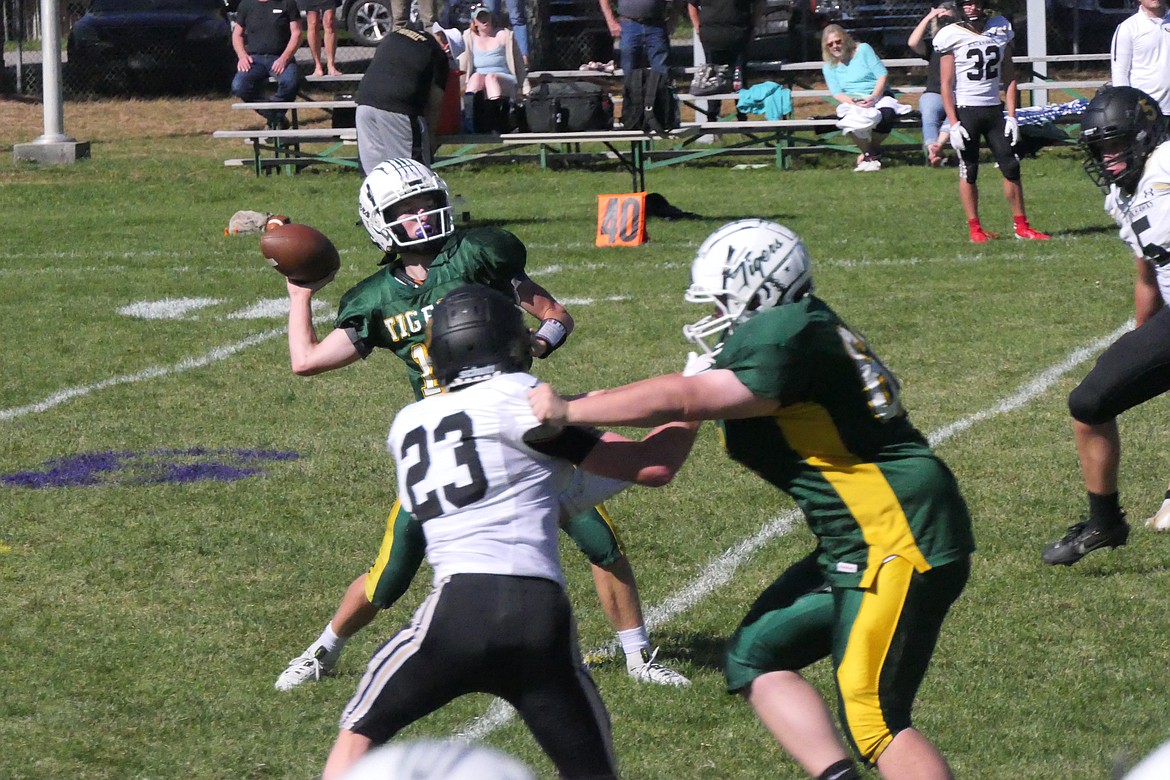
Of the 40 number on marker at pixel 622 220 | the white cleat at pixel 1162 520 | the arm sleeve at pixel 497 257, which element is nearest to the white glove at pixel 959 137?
the 40 number on marker at pixel 622 220

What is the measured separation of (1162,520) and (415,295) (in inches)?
124

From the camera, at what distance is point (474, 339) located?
138 inches

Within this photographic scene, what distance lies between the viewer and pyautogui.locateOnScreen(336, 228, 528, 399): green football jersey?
4797 mm

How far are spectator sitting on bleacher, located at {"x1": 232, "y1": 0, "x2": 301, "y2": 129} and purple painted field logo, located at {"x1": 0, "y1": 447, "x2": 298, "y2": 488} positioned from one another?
39.5 ft

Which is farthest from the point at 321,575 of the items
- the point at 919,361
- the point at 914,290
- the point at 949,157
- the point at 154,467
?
the point at 949,157

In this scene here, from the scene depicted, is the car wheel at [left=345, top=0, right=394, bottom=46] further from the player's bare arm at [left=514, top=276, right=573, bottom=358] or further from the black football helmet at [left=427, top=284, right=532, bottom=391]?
the black football helmet at [left=427, top=284, right=532, bottom=391]

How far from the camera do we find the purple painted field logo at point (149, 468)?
7.37m

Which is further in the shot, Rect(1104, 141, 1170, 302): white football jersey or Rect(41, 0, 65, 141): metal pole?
Rect(41, 0, 65, 141): metal pole

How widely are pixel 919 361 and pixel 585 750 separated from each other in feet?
19.8

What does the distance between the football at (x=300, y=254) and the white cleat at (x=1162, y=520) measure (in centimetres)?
330

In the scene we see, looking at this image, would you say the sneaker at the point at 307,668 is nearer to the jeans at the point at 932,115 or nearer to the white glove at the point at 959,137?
the white glove at the point at 959,137

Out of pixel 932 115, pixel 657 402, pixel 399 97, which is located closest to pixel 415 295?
pixel 657 402

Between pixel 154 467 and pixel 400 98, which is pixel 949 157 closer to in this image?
pixel 400 98

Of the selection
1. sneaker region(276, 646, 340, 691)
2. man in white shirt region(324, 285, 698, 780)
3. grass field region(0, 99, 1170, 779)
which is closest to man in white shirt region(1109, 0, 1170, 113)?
grass field region(0, 99, 1170, 779)
